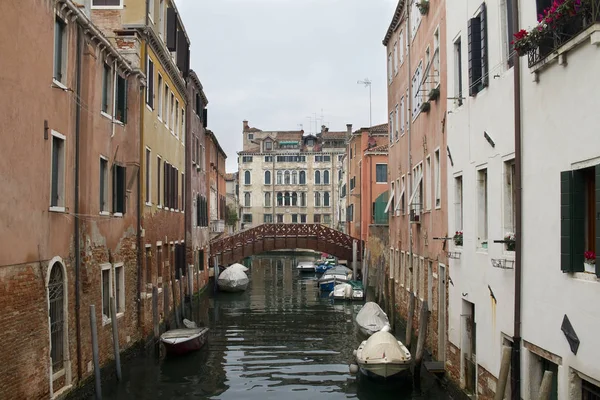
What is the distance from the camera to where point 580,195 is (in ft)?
20.9

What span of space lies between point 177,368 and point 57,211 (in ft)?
21.1

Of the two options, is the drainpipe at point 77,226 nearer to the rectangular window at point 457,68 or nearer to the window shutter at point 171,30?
the rectangular window at point 457,68

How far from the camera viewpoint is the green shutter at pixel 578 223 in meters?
6.35

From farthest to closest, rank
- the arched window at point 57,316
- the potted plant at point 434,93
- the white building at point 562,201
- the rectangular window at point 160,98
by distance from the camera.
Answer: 1. the rectangular window at point 160,98
2. the potted plant at point 434,93
3. the arched window at point 57,316
4. the white building at point 562,201

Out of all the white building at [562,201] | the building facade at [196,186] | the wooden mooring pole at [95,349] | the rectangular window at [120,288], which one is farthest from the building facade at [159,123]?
the white building at [562,201]

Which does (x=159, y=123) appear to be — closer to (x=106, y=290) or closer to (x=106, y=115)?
(x=106, y=115)

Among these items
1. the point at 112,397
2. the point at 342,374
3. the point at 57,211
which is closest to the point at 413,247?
the point at 342,374

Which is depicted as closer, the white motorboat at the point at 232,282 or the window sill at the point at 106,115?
the window sill at the point at 106,115

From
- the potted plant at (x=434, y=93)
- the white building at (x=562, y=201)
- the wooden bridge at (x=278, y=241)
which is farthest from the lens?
the wooden bridge at (x=278, y=241)

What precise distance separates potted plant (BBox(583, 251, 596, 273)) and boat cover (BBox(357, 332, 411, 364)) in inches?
292

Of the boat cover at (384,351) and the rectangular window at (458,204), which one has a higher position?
the rectangular window at (458,204)

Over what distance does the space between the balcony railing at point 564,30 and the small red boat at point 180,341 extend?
11.5 meters

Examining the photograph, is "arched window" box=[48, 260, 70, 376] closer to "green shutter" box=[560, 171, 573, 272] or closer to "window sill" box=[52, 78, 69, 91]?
"window sill" box=[52, 78, 69, 91]

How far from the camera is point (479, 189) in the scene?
32.9 ft
